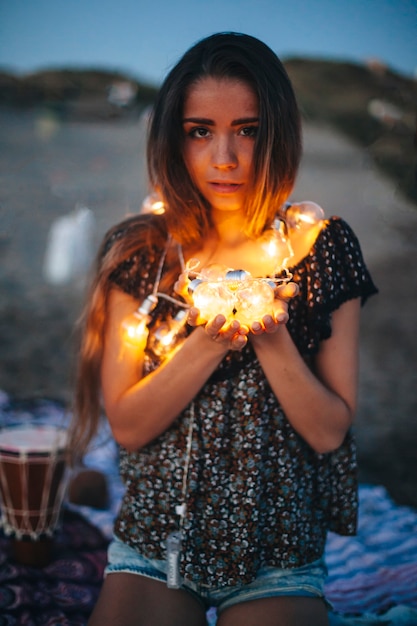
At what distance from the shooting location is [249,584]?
170 cm

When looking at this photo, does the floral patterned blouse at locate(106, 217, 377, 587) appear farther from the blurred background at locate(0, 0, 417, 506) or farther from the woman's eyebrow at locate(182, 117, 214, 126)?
the blurred background at locate(0, 0, 417, 506)

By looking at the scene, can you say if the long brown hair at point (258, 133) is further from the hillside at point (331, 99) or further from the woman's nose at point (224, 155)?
the hillside at point (331, 99)

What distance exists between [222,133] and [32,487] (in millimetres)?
1525

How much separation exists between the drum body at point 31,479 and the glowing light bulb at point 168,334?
0.88m

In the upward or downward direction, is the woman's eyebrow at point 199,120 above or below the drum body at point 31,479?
above

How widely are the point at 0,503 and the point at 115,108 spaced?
131 inches

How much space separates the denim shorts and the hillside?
8.52ft

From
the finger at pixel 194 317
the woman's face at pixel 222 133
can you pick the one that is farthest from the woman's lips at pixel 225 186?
the finger at pixel 194 317

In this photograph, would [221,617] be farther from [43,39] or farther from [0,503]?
[43,39]

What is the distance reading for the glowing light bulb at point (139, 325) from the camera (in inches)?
70.2

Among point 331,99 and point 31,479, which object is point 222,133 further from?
point 331,99

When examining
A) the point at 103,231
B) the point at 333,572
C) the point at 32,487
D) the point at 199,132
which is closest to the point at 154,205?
the point at 199,132

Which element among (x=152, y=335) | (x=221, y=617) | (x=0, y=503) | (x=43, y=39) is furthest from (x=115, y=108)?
(x=221, y=617)

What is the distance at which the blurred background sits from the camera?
139 inches
